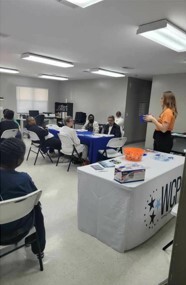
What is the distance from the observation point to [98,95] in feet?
26.2

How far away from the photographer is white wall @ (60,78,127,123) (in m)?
7.36

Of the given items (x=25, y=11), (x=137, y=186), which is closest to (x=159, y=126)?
(x=137, y=186)

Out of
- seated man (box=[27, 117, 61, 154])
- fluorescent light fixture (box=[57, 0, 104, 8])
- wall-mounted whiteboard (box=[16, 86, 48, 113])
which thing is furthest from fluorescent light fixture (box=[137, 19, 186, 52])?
wall-mounted whiteboard (box=[16, 86, 48, 113])

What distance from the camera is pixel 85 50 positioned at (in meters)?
→ 3.59

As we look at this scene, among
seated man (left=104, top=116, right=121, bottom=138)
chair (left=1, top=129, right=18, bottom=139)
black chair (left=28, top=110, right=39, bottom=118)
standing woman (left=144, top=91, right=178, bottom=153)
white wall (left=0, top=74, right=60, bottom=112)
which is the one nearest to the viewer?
standing woman (left=144, top=91, right=178, bottom=153)

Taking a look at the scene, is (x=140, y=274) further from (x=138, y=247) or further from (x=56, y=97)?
(x=56, y=97)

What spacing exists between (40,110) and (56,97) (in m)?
1.06

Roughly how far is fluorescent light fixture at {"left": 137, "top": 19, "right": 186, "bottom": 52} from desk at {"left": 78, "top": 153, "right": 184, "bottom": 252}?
60.5 inches

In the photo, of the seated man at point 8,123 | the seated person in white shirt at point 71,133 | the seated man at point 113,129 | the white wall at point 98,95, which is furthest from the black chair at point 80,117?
the seated man at point 8,123

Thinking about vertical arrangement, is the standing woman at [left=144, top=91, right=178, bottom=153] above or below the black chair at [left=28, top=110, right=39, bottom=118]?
above

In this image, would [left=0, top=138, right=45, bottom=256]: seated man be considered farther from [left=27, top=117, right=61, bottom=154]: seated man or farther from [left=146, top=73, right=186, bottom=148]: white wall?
[left=146, top=73, right=186, bottom=148]: white wall

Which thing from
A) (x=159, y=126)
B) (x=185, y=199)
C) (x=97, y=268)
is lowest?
(x=97, y=268)

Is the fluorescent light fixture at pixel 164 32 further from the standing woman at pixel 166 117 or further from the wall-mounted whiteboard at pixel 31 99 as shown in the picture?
the wall-mounted whiteboard at pixel 31 99

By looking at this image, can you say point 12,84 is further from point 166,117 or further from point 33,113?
point 166,117
